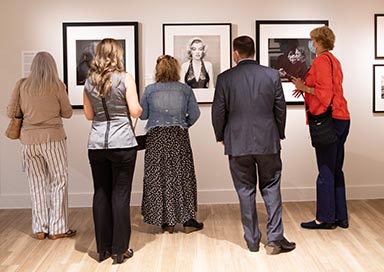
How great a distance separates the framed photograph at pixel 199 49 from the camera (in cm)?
555

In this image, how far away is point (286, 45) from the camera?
5.60 meters

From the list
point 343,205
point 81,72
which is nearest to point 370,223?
point 343,205

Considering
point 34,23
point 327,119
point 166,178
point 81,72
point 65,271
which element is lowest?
point 65,271

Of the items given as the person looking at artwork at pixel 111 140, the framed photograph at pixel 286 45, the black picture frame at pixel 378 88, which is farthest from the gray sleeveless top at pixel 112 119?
the black picture frame at pixel 378 88

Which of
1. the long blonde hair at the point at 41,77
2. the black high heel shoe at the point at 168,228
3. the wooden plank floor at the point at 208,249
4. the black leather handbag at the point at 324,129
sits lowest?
the wooden plank floor at the point at 208,249

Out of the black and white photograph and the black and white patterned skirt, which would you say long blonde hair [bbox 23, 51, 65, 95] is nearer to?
the black and white patterned skirt

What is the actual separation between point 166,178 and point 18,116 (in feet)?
4.05

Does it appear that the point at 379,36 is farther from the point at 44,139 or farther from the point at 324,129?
the point at 44,139

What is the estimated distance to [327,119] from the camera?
455 cm

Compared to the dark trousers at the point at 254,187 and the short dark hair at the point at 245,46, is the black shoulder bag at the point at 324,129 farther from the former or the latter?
the short dark hair at the point at 245,46

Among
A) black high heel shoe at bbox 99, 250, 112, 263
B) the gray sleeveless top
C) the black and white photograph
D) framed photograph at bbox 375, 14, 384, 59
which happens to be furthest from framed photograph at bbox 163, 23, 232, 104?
black high heel shoe at bbox 99, 250, 112, 263

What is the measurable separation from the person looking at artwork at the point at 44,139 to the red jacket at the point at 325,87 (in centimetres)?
192

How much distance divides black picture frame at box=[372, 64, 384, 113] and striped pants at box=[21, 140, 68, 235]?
3078mm

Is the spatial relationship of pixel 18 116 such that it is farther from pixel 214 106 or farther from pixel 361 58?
pixel 361 58
